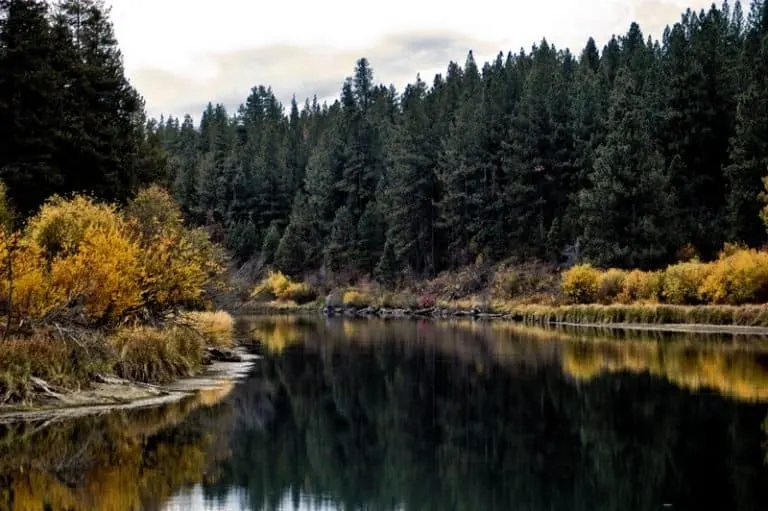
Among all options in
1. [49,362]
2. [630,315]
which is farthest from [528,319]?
[49,362]

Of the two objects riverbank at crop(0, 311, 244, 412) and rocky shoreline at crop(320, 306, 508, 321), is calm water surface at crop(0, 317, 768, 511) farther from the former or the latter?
rocky shoreline at crop(320, 306, 508, 321)

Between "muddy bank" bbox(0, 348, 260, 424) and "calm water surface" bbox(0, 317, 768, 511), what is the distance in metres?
0.66

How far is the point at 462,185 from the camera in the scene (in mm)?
98875

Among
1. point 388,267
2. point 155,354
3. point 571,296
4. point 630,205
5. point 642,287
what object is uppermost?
point 630,205

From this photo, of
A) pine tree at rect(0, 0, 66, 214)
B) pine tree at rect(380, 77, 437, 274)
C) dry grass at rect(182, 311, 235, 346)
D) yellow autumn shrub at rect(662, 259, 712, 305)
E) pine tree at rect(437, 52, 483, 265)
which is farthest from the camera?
pine tree at rect(380, 77, 437, 274)

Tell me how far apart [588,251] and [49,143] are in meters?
44.4

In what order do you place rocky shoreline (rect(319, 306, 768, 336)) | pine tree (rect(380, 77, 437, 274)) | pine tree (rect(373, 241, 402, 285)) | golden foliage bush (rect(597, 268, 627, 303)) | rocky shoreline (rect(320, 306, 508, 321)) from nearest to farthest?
rocky shoreline (rect(319, 306, 768, 336)) → golden foliage bush (rect(597, 268, 627, 303)) → rocky shoreline (rect(320, 306, 508, 321)) → pine tree (rect(373, 241, 402, 285)) → pine tree (rect(380, 77, 437, 274))

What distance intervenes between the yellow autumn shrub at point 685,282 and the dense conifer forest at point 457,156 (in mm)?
8906

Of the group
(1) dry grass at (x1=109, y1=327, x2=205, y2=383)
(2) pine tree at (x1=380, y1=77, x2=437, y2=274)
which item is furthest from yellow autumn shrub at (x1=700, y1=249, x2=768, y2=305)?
(2) pine tree at (x1=380, y1=77, x2=437, y2=274)

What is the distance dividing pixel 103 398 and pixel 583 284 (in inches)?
1915

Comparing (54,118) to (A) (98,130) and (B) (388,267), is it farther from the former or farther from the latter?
(B) (388,267)

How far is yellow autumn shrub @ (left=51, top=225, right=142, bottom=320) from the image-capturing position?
24.2 m

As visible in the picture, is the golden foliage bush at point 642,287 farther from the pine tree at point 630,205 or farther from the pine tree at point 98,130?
the pine tree at point 98,130

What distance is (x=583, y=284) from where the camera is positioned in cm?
6525
